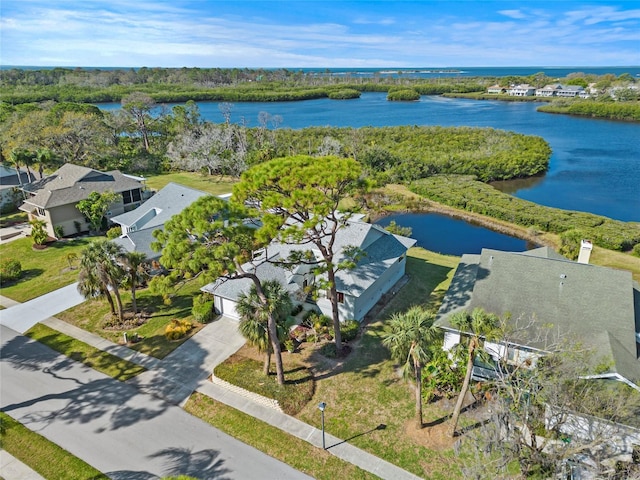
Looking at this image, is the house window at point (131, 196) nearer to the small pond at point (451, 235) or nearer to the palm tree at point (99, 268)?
the palm tree at point (99, 268)

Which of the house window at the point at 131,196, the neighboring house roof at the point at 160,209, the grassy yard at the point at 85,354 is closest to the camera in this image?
the grassy yard at the point at 85,354

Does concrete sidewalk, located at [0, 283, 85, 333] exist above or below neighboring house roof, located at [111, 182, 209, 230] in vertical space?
below

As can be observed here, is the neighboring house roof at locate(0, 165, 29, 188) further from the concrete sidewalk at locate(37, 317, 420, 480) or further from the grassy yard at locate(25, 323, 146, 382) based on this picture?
the concrete sidewalk at locate(37, 317, 420, 480)

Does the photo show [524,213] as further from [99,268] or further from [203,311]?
[99,268]

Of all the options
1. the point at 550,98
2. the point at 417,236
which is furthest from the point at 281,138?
the point at 550,98

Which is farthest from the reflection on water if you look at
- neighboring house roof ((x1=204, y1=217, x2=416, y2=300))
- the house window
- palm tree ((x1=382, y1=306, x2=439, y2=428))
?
the house window

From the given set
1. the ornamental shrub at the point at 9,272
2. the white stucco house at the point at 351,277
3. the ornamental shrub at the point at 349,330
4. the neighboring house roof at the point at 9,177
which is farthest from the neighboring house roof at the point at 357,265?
the neighboring house roof at the point at 9,177
